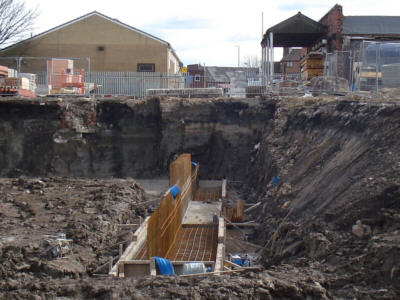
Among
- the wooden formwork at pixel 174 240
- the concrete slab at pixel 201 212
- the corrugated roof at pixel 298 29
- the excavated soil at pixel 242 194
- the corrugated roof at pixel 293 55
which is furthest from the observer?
the corrugated roof at pixel 293 55

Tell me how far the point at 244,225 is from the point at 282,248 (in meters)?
4.03

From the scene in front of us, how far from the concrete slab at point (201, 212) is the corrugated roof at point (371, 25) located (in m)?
14.1

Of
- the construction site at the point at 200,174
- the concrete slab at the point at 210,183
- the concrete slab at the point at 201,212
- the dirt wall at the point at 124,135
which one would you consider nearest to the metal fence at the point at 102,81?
the construction site at the point at 200,174

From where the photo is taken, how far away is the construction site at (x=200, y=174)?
22.6 feet

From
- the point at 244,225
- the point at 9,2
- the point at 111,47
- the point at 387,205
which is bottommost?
the point at 244,225

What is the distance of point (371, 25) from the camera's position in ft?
91.2

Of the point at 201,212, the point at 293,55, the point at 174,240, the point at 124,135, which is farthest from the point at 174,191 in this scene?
the point at 293,55

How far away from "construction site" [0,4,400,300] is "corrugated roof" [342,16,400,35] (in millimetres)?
109

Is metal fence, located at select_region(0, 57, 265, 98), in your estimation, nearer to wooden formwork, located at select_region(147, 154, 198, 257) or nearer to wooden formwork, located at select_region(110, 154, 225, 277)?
wooden formwork, located at select_region(147, 154, 198, 257)

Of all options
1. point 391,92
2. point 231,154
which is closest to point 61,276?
point 391,92

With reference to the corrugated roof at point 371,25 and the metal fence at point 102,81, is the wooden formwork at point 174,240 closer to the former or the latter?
the metal fence at point 102,81

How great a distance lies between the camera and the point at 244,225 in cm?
1333

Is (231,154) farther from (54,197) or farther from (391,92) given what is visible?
(54,197)

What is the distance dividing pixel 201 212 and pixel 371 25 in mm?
17121
